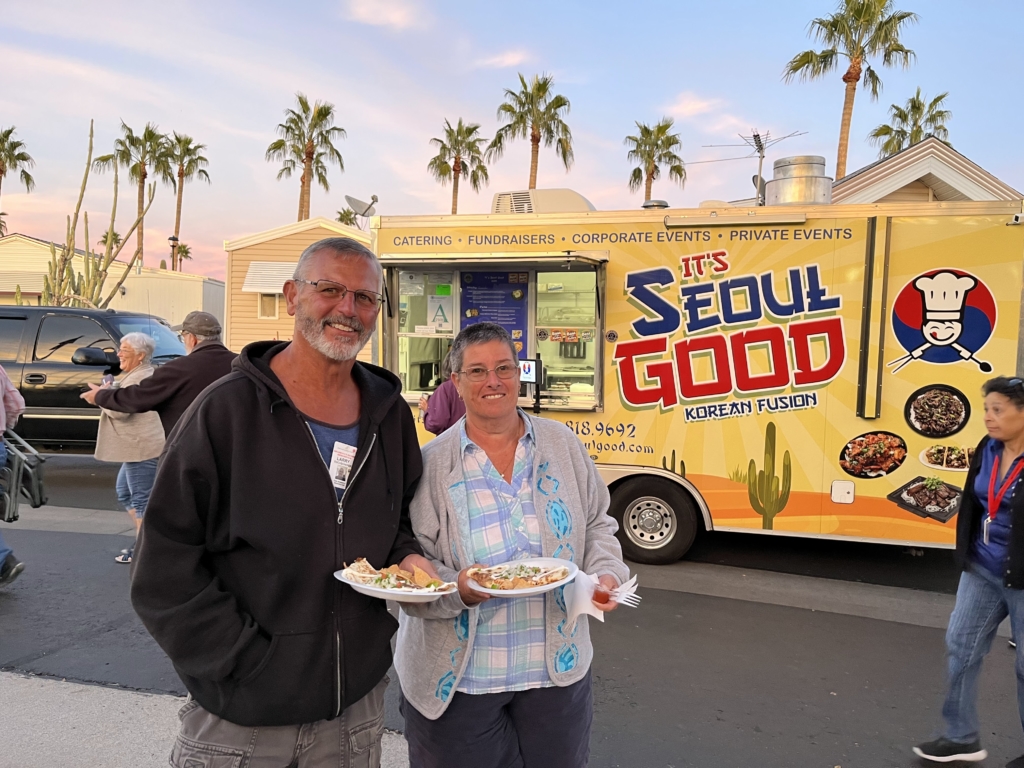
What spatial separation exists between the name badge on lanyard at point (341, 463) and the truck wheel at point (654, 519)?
435cm

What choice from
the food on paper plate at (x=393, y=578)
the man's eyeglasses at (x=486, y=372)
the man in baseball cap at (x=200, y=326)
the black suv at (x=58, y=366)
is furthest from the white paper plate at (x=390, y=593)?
the black suv at (x=58, y=366)

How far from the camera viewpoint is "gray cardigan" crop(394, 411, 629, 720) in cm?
212

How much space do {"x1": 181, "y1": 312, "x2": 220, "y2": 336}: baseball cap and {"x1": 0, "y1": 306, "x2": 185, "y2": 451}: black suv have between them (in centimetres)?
439

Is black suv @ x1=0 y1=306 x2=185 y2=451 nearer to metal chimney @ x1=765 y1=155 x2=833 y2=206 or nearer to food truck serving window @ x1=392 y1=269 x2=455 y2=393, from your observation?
food truck serving window @ x1=392 y1=269 x2=455 y2=393

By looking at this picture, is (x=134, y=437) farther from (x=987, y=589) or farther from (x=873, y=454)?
(x=873, y=454)

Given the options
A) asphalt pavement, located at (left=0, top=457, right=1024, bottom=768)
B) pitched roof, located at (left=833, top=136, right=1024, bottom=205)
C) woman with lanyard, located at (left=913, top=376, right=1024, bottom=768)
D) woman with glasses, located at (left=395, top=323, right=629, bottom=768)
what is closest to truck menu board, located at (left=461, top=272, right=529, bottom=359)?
asphalt pavement, located at (left=0, top=457, right=1024, bottom=768)

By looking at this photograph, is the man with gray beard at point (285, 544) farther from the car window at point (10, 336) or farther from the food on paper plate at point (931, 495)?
the car window at point (10, 336)

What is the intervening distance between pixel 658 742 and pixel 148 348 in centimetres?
469

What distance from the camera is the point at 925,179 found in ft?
45.8

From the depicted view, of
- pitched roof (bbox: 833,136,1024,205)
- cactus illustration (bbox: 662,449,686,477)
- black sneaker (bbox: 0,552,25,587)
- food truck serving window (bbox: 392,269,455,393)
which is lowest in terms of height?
black sneaker (bbox: 0,552,25,587)

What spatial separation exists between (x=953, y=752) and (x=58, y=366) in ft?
32.5

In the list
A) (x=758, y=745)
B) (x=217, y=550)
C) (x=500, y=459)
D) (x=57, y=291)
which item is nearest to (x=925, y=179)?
(x=758, y=745)

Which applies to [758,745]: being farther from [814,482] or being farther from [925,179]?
[925,179]

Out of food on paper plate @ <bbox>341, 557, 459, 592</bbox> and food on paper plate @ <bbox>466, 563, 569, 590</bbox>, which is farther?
food on paper plate @ <bbox>466, 563, 569, 590</bbox>
